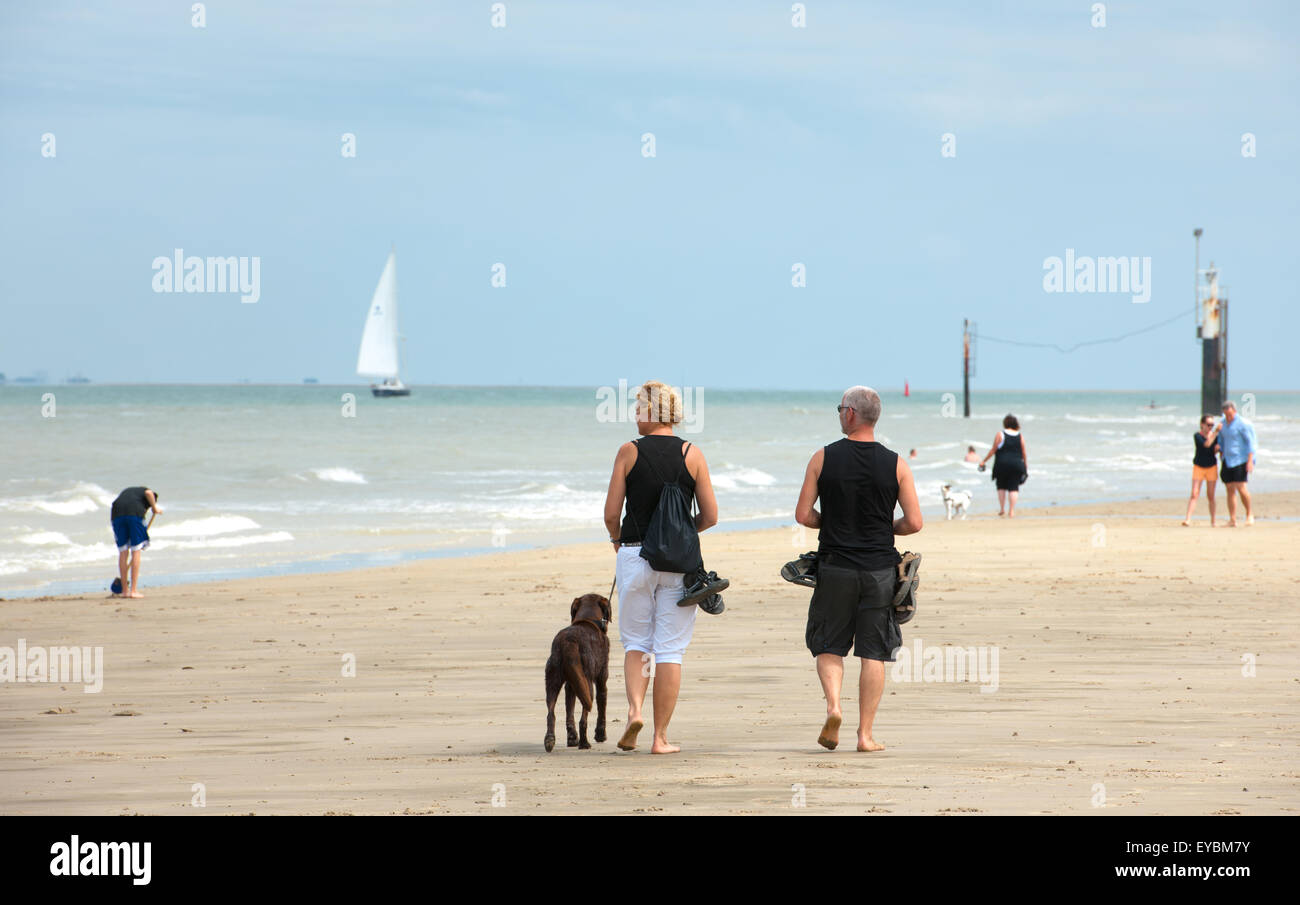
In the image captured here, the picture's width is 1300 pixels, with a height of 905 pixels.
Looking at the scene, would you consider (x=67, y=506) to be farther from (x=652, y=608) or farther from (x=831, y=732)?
(x=831, y=732)

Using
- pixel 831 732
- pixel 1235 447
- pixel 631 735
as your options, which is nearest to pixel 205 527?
pixel 1235 447

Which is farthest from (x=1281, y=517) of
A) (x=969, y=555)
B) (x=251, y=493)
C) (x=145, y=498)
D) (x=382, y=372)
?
(x=382, y=372)

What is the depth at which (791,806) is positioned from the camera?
4707mm

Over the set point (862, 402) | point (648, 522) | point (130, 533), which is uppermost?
point (862, 402)

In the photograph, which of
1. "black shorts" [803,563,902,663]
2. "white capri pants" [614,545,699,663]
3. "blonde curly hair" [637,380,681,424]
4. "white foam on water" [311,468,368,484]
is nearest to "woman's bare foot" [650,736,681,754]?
"white capri pants" [614,545,699,663]

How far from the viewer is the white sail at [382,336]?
75.8m

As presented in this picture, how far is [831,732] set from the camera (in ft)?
18.9

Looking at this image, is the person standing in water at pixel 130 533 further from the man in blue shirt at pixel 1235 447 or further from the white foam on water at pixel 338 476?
the white foam on water at pixel 338 476

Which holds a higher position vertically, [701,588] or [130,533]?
[701,588]

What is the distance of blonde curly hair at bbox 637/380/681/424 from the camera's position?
577cm

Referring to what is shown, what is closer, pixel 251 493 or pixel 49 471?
pixel 251 493

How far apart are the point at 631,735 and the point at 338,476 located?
94.2ft
